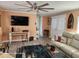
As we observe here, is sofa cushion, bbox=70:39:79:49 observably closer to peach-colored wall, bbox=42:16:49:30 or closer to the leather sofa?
the leather sofa

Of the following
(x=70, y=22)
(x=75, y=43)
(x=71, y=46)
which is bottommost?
(x=71, y=46)

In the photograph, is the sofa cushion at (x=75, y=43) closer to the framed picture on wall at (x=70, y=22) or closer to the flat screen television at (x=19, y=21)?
the framed picture on wall at (x=70, y=22)

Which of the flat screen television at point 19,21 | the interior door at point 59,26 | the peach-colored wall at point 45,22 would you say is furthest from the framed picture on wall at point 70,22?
the peach-colored wall at point 45,22

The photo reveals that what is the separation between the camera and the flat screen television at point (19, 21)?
734 centimetres

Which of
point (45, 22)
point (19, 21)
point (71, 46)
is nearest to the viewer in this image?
point (71, 46)

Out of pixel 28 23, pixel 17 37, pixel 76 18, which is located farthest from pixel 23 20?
pixel 76 18

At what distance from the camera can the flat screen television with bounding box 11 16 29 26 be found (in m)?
7.34

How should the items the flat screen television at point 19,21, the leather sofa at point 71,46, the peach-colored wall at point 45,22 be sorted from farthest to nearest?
the peach-colored wall at point 45,22 < the flat screen television at point 19,21 < the leather sofa at point 71,46

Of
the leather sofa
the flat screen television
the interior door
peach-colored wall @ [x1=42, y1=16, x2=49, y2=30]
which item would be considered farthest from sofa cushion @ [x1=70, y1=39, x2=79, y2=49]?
peach-colored wall @ [x1=42, y1=16, x2=49, y2=30]

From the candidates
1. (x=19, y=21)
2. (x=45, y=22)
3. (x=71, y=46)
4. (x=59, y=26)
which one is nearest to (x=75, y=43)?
(x=71, y=46)

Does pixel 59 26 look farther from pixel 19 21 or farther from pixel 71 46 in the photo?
pixel 71 46

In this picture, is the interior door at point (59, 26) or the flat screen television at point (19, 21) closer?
the interior door at point (59, 26)

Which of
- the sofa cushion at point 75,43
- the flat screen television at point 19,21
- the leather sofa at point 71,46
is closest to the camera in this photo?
the leather sofa at point 71,46

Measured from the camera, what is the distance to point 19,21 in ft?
24.6
